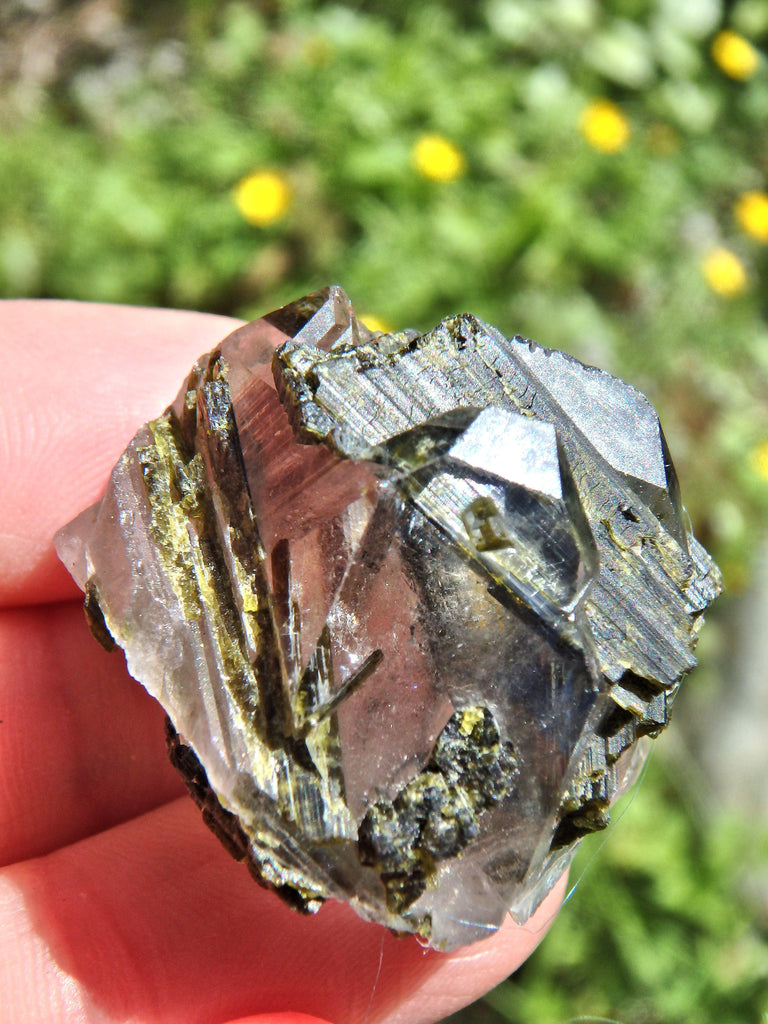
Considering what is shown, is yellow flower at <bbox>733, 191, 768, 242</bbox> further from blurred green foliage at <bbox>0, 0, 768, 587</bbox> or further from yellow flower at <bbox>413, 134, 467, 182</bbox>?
yellow flower at <bbox>413, 134, 467, 182</bbox>

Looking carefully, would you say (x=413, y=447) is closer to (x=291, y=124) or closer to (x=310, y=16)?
(x=291, y=124)

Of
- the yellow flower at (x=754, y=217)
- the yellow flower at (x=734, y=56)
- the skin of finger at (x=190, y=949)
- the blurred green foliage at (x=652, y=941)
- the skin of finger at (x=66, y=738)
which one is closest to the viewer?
the skin of finger at (x=190, y=949)

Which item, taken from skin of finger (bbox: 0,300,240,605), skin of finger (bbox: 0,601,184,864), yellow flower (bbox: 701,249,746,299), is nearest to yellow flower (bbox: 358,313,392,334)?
skin of finger (bbox: 0,300,240,605)

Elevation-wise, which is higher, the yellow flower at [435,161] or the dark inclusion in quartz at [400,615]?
the yellow flower at [435,161]

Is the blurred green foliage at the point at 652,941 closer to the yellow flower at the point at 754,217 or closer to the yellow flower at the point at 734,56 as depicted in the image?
the yellow flower at the point at 754,217

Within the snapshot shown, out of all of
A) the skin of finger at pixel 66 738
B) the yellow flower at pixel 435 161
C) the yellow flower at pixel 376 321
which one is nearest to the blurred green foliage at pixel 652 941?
the skin of finger at pixel 66 738

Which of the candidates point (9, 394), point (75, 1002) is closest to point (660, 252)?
point (9, 394)

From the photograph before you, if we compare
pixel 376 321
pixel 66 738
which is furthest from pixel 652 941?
pixel 376 321
